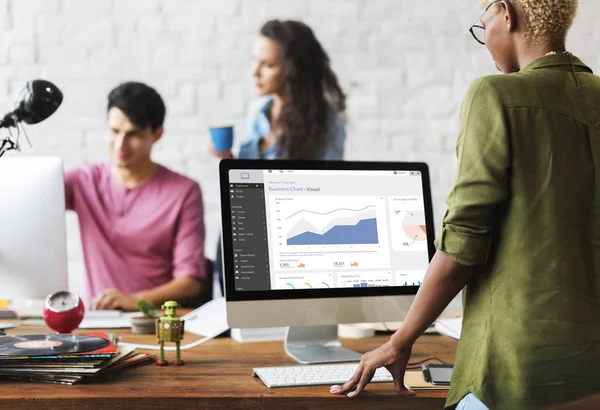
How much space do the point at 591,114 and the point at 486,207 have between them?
221 millimetres

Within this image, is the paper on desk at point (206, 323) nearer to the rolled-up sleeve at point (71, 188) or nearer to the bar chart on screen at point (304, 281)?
the bar chart on screen at point (304, 281)

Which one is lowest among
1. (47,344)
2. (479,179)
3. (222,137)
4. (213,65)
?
(47,344)

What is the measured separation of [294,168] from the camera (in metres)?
1.60

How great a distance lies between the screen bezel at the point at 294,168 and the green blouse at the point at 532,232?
50 cm

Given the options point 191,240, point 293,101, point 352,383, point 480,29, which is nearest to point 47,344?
point 352,383

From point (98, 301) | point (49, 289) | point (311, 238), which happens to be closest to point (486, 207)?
point (311, 238)

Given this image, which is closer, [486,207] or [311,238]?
[486,207]

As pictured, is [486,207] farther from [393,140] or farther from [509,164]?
[393,140]

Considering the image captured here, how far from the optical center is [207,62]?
3.08 metres

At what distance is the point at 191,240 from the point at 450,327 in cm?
131

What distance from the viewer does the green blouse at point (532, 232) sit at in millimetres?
1067

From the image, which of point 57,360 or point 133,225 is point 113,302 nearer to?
point 133,225

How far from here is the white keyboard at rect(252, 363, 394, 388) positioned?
130cm

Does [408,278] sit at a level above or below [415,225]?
below
